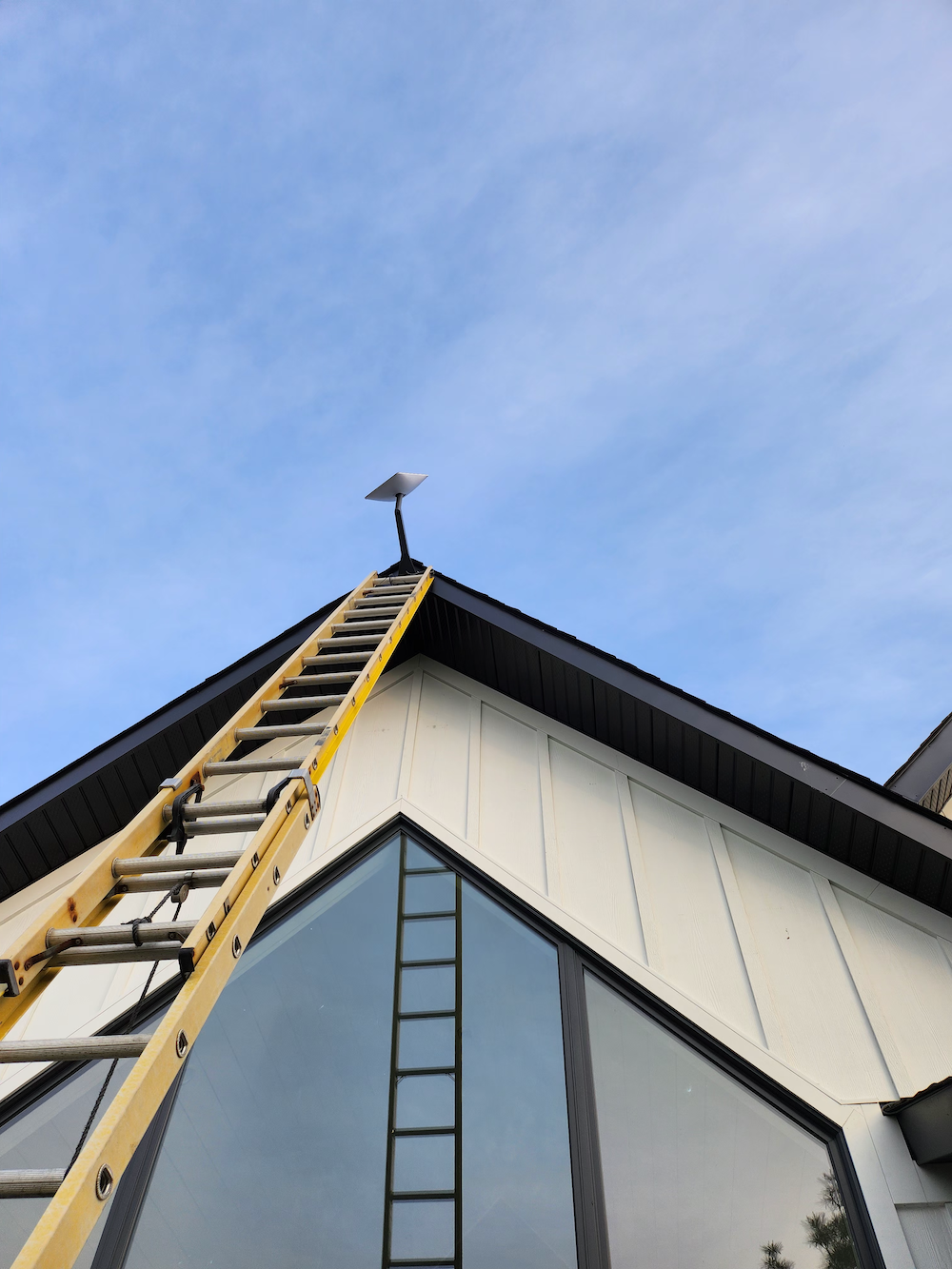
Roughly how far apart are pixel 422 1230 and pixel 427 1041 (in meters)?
0.77

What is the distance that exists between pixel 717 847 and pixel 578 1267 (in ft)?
7.44

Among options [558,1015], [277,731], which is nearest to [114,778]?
[277,731]

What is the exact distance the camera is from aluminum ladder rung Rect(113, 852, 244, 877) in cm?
271

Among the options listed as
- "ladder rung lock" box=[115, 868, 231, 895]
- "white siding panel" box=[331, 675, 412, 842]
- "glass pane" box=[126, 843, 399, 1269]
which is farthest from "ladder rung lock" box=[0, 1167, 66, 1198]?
"white siding panel" box=[331, 675, 412, 842]

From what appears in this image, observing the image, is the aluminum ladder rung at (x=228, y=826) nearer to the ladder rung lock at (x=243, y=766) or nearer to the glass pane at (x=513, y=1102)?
the ladder rung lock at (x=243, y=766)

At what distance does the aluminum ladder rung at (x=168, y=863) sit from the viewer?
2.71 metres

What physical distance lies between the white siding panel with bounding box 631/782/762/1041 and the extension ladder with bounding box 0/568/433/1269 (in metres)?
2.06

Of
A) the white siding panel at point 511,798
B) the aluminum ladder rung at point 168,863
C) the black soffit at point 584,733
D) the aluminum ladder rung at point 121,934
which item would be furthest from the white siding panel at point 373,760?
the aluminum ladder rung at point 121,934

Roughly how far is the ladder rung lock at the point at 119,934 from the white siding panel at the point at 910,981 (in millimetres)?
3243

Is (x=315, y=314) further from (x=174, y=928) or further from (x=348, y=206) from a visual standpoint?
(x=174, y=928)

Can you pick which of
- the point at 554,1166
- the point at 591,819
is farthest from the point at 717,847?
the point at 554,1166

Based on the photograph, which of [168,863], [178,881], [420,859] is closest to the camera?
[178,881]

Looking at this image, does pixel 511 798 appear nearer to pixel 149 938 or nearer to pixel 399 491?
pixel 399 491

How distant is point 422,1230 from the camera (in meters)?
3.20
